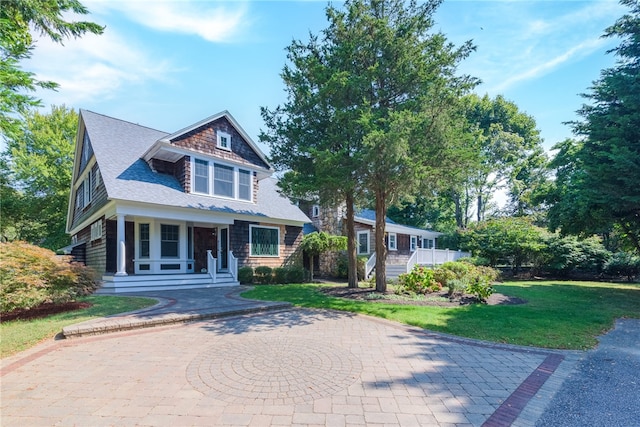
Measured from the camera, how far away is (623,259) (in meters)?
19.2

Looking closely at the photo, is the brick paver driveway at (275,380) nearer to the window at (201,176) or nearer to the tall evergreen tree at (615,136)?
the tall evergreen tree at (615,136)

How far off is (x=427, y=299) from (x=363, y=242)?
42.6 ft

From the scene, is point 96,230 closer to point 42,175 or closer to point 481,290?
point 42,175

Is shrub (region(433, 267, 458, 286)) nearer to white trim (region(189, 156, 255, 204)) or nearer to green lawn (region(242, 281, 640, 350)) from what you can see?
green lawn (region(242, 281, 640, 350))

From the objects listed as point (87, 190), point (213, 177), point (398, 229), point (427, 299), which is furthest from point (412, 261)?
point (87, 190)

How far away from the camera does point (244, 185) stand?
16.6 metres

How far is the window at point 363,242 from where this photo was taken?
2320 centimetres

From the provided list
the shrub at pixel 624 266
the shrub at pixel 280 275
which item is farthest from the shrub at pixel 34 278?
the shrub at pixel 624 266

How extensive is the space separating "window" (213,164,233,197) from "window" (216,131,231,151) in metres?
1.01

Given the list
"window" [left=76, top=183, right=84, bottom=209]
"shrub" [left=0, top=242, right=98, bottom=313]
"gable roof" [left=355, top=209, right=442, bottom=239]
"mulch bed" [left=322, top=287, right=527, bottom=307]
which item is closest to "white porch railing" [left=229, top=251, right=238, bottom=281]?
"mulch bed" [left=322, top=287, right=527, bottom=307]

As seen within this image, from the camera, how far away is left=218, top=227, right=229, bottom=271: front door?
50.8 feet

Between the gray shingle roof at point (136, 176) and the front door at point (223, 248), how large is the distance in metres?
1.46

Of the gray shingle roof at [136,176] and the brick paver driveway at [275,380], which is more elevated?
the gray shingle roof at [136,176]

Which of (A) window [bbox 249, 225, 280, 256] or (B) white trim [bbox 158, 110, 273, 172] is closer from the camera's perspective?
(B) white trim [bbox 158, 110, 273, 172]
